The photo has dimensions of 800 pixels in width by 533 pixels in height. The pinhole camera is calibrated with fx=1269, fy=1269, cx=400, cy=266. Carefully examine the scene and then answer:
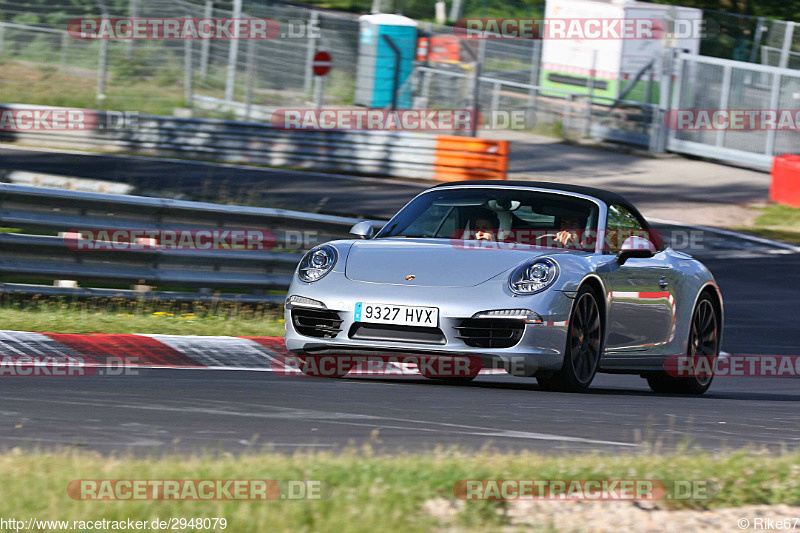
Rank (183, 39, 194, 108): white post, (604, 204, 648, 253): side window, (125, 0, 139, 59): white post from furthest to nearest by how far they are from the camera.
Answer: (183, 39, 194, 108): white post, (125, 0, 139, 59): white post, (604, 204, 648, 253): side window

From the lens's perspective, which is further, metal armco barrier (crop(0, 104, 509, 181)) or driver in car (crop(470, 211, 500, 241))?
metal armco barrier (crop(0, 104, 509, 181))

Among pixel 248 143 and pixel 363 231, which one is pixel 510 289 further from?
pixel 248 143

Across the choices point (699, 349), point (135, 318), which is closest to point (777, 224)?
point (699, 349)

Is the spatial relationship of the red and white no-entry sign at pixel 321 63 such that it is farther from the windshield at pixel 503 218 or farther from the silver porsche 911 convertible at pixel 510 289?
the windshield at pixel 503 218

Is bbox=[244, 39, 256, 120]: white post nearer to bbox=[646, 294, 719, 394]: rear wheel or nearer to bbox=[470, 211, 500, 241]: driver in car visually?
bbox=[646, 294, 719, 394]: rear wheel

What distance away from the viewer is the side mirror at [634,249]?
7.66 meters

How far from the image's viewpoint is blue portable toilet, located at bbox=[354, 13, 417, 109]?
2448 cm

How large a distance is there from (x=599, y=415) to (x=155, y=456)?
2675mm

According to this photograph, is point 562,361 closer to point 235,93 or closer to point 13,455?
point 13,455

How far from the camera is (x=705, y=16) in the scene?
28641 mm

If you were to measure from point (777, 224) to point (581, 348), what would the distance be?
13602 mm

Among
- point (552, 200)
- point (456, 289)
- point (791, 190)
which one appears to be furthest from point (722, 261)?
point (456, 289)

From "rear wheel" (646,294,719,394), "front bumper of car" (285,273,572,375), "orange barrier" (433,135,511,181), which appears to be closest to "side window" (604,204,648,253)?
"rear wheel" (646,294,719,394)

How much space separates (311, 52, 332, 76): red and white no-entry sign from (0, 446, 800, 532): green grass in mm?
19117
